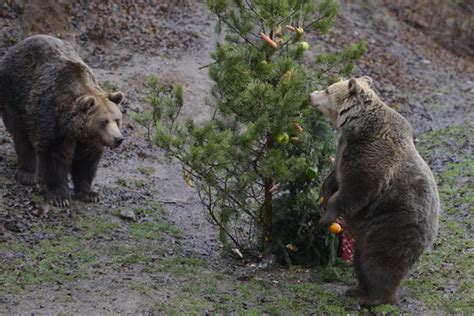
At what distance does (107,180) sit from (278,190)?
3.51 m

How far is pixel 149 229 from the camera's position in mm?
8984

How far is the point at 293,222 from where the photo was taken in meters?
8.08

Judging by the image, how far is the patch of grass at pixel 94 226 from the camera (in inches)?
332

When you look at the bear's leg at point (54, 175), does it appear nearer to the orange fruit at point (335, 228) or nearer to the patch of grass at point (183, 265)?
the patch of grass at point (183, 265)

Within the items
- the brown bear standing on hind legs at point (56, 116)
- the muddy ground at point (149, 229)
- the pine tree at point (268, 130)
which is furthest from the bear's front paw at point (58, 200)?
the pine tree at point (268, 130)

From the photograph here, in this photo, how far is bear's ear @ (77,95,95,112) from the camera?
892 centimetres

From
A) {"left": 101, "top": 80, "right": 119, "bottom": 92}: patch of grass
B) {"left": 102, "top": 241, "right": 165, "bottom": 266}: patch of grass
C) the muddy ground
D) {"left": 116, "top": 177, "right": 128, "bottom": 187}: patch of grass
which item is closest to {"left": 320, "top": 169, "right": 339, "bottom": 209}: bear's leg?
the muddy ground

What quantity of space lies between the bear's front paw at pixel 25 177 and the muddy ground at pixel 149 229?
0.21 m

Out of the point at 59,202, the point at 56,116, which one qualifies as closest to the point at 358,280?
the point at 59,202

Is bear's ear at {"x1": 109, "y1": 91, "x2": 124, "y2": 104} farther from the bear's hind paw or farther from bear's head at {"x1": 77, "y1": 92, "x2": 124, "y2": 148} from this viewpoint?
the bear's hind paw

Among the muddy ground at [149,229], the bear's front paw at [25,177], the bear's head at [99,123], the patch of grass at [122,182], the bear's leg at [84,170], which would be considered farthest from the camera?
the patch of grass at [122,182]

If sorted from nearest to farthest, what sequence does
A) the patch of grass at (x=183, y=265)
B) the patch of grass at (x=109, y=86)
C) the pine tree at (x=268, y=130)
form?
the pine tree at (x=268, y=130) < the patch of grass at (x=183, y=265) < the patch of grass at (x=109, y=86)

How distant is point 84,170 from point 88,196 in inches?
13.2

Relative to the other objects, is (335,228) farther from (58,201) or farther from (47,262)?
(58,201)
